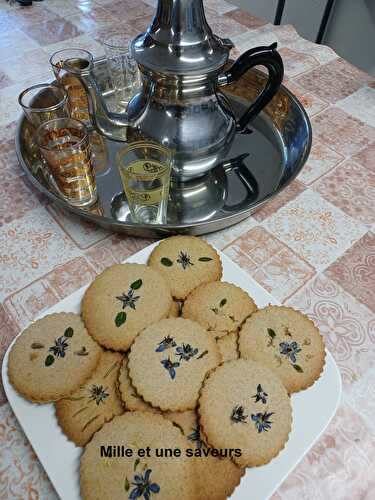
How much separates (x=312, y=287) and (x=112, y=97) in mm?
550

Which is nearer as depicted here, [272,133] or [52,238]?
[52,238]

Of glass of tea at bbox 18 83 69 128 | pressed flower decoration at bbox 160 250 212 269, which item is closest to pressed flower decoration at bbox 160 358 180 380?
pressed flower decoration at bbox 160 250 212 269

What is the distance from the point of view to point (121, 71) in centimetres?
75

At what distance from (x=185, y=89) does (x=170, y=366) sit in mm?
342

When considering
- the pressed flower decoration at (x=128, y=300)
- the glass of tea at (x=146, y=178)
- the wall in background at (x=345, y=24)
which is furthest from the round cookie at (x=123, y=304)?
the wall in background at (x=345, y=24)

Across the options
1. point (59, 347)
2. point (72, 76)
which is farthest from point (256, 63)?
point (59, 347)

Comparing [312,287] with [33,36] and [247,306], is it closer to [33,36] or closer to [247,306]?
[247,306]

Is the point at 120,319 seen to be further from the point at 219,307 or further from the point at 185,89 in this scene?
the point at 185,89

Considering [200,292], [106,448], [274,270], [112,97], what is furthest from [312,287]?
[112,97]

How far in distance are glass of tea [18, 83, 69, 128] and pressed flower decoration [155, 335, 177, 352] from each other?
387 millimetres

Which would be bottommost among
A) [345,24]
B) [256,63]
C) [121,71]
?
[345,24]

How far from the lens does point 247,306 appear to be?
0.44 m

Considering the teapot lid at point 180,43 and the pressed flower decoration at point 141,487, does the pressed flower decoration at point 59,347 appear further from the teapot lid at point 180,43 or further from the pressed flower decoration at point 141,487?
the teapot lid at point 180,43

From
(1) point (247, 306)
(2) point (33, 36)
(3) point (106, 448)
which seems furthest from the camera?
(2) point (33, 36)
